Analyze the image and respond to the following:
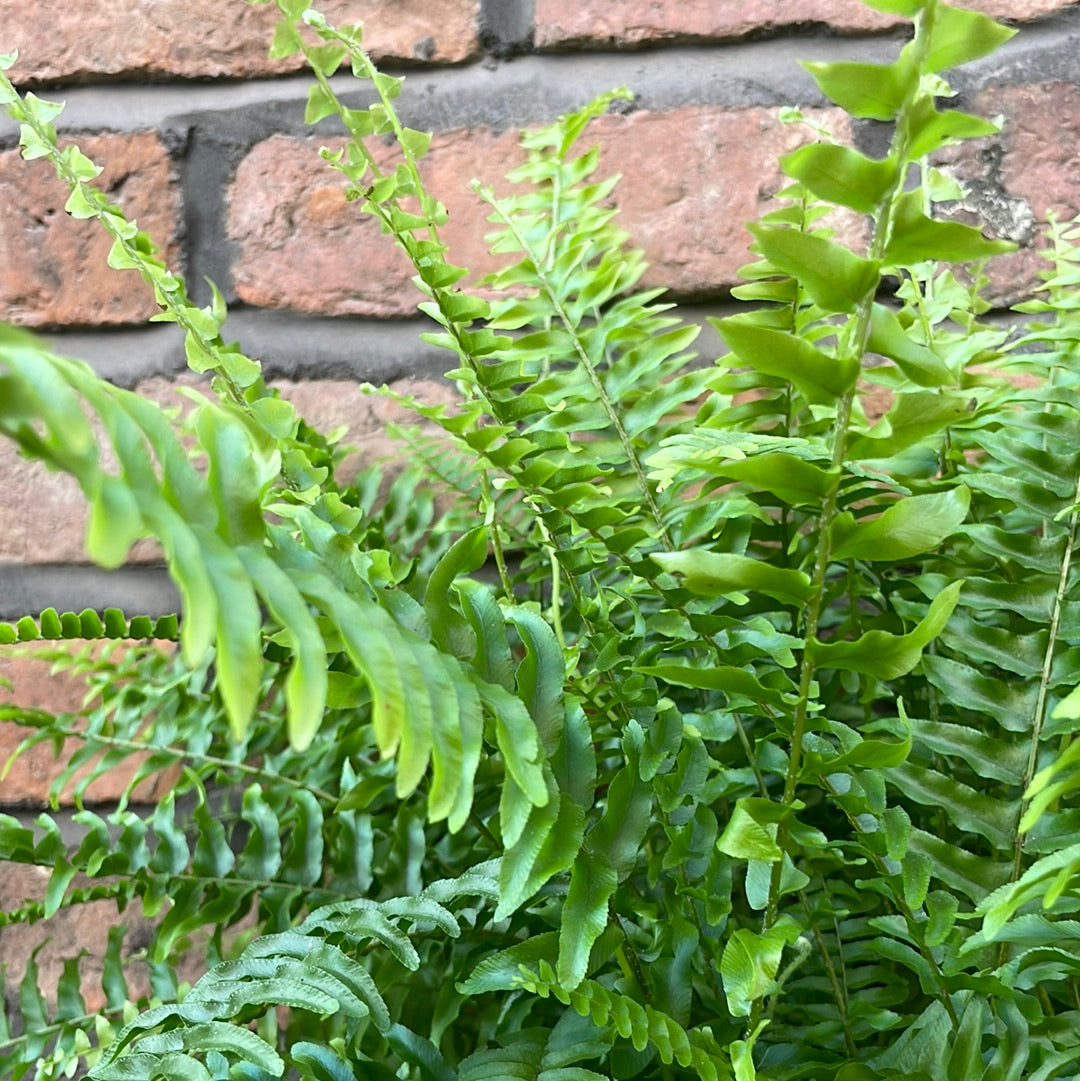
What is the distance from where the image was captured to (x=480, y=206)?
2.34 feet

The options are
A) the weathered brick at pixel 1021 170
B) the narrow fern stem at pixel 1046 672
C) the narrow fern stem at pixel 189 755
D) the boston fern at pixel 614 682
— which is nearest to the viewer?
the boston fern at pixel 614 682

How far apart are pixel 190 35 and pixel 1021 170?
0.54 metres

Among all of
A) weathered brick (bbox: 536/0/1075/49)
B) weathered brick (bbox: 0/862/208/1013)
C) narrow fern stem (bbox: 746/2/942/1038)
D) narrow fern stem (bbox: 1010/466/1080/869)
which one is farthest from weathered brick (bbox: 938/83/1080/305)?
weathered brick (bbox: 0/862/208/1013)

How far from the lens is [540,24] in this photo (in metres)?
0.70

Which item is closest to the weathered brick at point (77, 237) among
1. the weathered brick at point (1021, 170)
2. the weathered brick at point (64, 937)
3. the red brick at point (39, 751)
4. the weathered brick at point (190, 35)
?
the weathered brick at point (190, 35)

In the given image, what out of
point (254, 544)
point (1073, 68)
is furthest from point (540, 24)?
point (254, 544)

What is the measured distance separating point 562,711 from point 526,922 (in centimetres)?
14

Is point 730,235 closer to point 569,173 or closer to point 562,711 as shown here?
point 569,173

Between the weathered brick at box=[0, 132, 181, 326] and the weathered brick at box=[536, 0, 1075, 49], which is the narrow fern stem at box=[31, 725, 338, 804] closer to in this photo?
the weathered brick at box=[0, 132, 181, 326]

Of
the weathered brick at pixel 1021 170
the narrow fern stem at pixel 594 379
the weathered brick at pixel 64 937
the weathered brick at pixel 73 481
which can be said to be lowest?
the weathered brick at pixel 64 937

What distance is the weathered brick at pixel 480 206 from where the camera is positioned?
0.69 meters

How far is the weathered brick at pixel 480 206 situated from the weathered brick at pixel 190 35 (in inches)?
2.3

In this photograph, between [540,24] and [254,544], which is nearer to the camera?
[254,544]

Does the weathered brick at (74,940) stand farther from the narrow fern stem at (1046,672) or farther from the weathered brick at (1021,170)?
the weathered brick at (1021,170)
